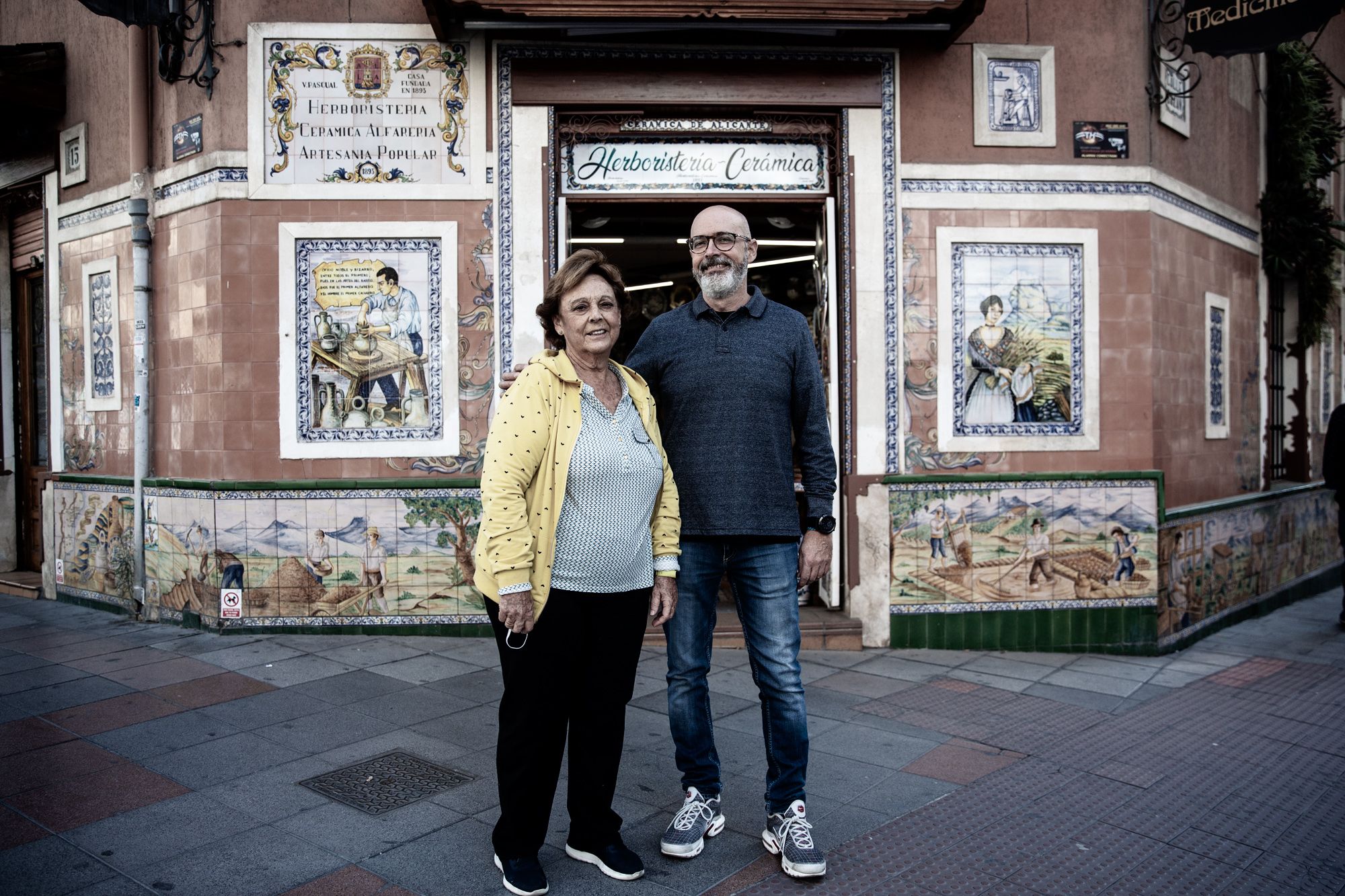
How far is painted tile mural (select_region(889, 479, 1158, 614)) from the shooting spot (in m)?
6.84

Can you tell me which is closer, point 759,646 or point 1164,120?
point 759,646

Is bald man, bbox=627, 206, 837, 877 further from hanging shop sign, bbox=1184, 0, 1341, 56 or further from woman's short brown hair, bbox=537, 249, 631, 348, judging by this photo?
hanging shop sign, bbox=1184, 0, 1341, 56

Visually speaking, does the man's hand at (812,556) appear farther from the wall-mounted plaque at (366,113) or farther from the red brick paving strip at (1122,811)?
the wall-mounted plaque at (366,113)

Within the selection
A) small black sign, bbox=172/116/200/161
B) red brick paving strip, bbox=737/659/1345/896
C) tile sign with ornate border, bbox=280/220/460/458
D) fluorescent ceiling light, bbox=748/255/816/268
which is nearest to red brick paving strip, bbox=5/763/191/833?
red brick paving strip, bbox=737/659/1345/896

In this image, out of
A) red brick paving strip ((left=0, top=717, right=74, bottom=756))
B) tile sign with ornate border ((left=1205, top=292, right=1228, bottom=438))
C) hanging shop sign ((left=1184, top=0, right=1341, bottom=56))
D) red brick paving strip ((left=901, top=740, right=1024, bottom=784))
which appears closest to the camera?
red brick paving strip ((left=901, top=740, right=1024, bottom=784))

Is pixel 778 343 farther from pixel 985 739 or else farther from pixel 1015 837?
pixel 985 739

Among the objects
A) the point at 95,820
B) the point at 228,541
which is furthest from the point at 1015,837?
the point at 228,541

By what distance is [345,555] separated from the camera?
681cm

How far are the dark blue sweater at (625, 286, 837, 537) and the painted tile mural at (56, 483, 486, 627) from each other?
11.5ft

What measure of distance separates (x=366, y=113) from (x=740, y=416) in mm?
4607

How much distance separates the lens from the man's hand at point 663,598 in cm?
345

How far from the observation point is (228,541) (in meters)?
6.82

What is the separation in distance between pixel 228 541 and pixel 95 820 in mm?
3301

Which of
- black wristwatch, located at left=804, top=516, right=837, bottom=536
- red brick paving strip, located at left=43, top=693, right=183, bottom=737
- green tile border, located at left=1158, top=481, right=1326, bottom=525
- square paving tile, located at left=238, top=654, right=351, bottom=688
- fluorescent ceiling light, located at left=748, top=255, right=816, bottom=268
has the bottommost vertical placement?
red brick paving strip, located at left=43, top=693, right=183, bottom=737
